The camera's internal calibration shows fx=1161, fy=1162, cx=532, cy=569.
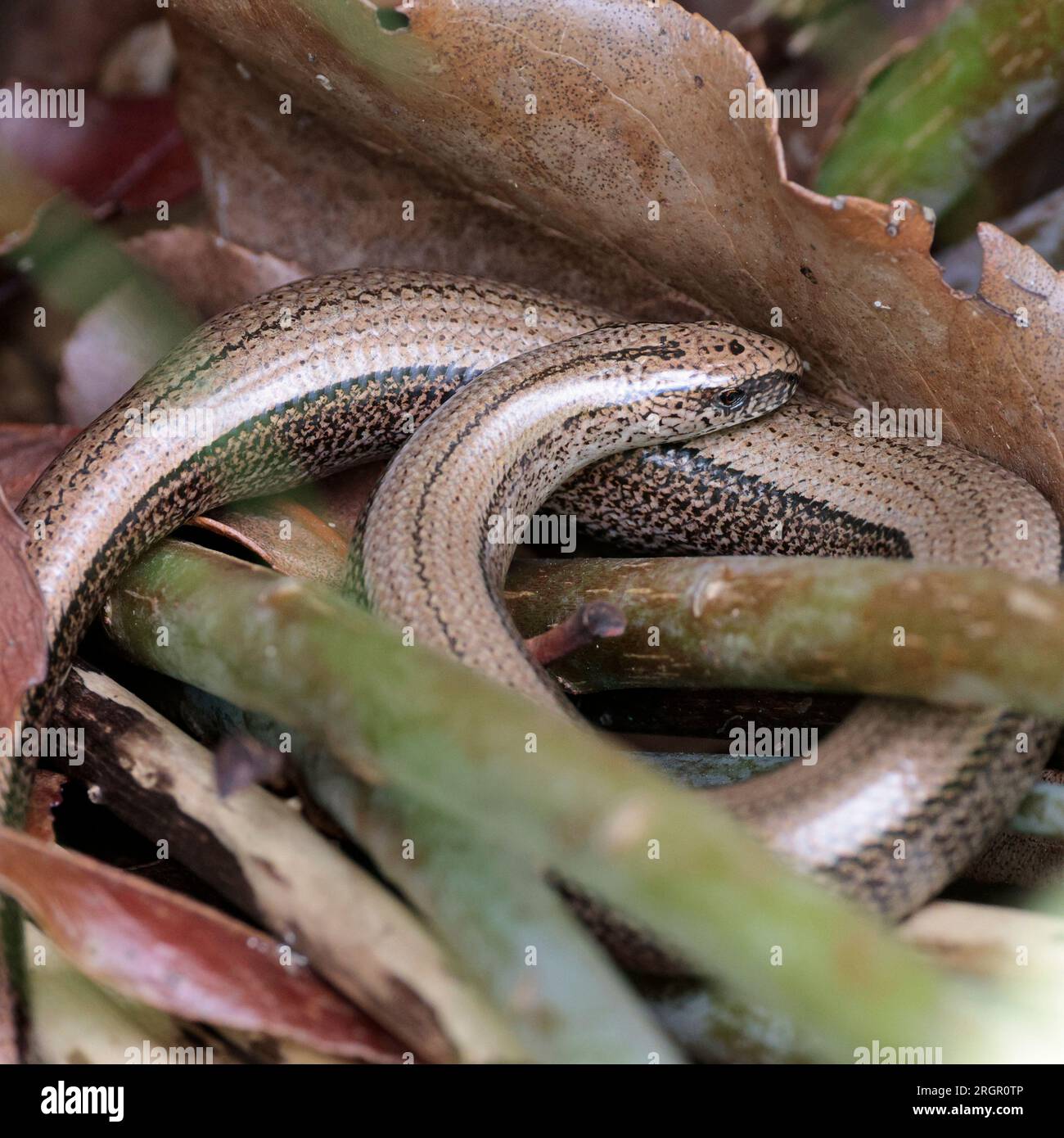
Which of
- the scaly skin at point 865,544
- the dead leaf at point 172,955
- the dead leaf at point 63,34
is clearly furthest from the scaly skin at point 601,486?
the dead leaf at point 63,34

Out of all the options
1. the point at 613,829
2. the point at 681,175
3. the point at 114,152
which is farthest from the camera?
the point at 114,152

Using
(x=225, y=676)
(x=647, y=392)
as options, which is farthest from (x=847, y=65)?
(x=225, y=676)

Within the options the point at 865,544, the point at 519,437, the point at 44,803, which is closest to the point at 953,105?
the point at 865,544

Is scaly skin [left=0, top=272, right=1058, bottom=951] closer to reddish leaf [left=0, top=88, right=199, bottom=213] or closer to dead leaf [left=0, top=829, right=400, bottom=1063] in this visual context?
dead leaf [left=0, top=829, right=400, bottom=1063]

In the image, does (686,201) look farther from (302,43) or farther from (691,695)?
(691,695)

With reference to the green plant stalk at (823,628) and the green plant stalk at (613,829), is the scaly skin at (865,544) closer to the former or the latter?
the green plant stalk at (823,628)

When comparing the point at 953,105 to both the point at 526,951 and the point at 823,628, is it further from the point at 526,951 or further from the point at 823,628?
the point at 526,951
